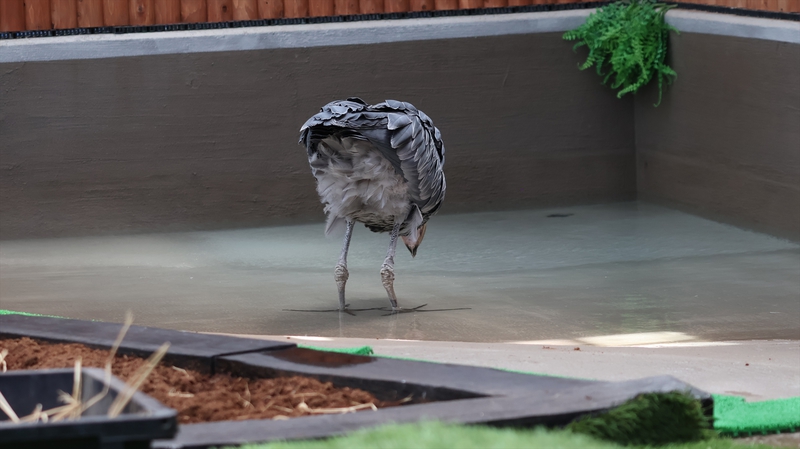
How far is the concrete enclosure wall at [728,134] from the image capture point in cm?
995

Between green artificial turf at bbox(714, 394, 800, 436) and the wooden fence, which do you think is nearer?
green artificial turf at bbox(714, 394, 800, 436)

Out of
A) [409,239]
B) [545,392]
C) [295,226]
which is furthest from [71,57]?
[545,392]

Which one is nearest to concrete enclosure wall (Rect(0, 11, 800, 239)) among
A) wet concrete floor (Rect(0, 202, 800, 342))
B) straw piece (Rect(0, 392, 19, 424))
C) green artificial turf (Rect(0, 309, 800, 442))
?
wet concrete floor (Rect(0, 202, 800, 342))

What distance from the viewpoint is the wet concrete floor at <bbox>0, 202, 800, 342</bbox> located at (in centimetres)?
695

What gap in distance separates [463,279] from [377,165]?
1.66 m

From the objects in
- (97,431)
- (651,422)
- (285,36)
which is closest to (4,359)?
(97,431)

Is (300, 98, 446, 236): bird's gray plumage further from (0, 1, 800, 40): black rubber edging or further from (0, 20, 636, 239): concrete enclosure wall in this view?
(0, 1, 800, 40): black rubber edging

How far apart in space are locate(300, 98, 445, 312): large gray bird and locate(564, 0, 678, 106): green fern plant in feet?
14.8

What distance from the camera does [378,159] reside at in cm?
721

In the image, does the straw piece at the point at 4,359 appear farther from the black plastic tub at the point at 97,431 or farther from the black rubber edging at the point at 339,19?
the black rubber edging at the point at 339,19

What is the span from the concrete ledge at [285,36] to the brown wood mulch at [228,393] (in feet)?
24.0

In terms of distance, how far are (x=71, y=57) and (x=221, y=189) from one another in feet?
6.40

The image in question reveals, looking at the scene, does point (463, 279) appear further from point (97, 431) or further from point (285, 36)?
point (97, 431)

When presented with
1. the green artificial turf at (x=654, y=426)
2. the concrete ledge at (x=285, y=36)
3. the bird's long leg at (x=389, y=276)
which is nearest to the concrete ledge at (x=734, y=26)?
the concrete ledge at (x=285, y=36)
